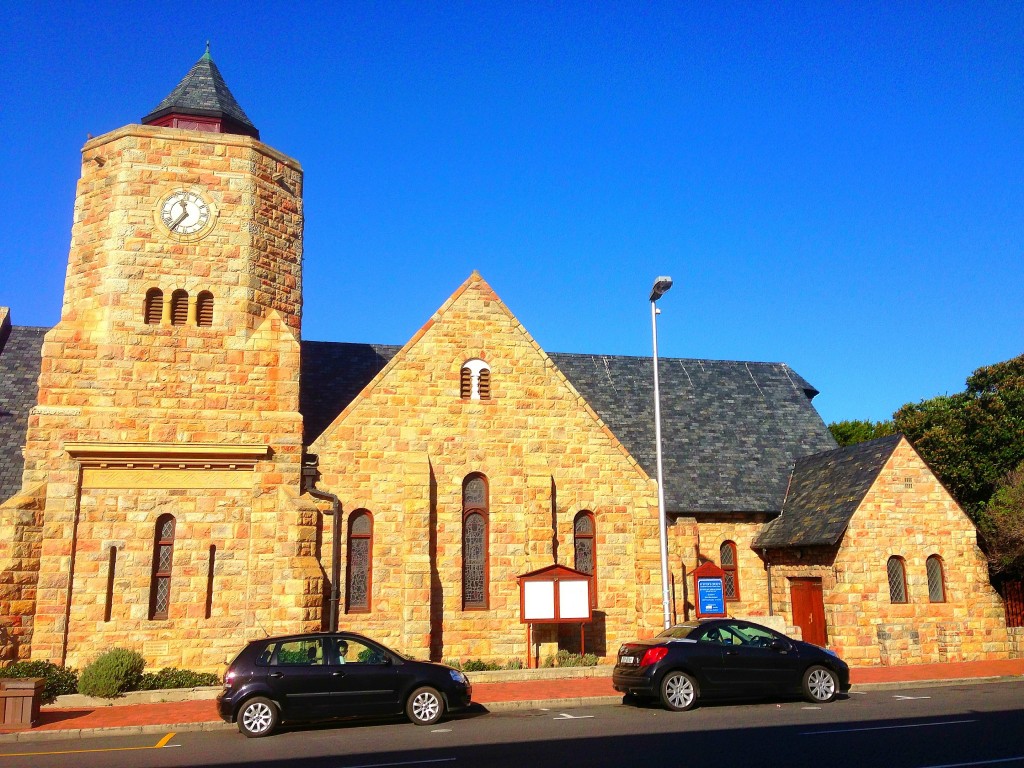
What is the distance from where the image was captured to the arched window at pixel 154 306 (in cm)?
1992

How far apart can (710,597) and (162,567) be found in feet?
44.8

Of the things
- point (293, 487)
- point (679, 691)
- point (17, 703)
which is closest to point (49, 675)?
point (17, 703)

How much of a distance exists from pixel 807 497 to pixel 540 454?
883cm

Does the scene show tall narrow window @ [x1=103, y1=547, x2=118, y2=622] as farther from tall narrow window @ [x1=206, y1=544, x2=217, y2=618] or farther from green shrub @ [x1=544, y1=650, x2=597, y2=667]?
green shrub @ [x1=544, y1=650, x2=597, y2=667]

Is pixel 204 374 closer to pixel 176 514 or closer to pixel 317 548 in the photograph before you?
→ pixel 176 514

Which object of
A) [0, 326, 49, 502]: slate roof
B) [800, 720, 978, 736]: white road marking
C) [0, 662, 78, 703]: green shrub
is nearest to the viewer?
[800, 720, 978, 736]: white road marking

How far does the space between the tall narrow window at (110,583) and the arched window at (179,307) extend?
5.51 metres

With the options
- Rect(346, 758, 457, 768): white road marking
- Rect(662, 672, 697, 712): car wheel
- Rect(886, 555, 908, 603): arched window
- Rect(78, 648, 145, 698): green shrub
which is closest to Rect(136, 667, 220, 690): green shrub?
Rect(78, 648, 145, 698): green shrub

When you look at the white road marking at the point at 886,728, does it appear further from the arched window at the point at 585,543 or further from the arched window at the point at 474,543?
the arched window at the point at 474,543

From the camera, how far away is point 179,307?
20.1 metres

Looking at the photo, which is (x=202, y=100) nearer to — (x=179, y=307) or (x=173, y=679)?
(x=179, y=307)

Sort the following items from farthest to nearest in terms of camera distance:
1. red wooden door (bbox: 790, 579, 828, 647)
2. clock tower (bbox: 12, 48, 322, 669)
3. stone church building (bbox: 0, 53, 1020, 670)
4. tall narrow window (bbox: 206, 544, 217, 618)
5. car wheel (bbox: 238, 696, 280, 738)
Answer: red wooden door (bbox: 790, 579, 828, 647)
tall narrow window (bbox: 206, 544, 217, 618)
stone church building (bbox: 0, 53, 1020, 670)
clock tower (bbox: 12, 48, 322, 669)
car wheel (bbox: 238, 696, 280, 738)

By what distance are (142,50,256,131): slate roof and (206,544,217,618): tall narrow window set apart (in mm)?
11457

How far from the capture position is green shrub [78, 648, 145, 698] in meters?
16.2
